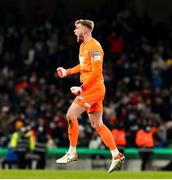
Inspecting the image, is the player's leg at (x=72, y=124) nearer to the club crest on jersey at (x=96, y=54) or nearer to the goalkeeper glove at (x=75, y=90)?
the goalkeeper glove at (x=75, y=90)

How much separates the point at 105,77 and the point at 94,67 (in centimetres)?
1434

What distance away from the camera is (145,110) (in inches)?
1023

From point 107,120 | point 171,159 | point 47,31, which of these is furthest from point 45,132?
point 47,31

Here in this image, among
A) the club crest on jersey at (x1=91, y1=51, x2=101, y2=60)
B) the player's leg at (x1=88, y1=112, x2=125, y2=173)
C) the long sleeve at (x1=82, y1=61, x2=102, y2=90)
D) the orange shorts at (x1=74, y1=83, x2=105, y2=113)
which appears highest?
the club crest on jersey at (x1=91, y1=51, x2=101, y2=60)

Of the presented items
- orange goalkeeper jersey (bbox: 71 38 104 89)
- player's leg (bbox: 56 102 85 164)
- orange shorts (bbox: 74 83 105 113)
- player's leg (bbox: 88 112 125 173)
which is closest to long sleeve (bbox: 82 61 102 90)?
orange goalkeeper jersey (bbox: 71 38 104 89)

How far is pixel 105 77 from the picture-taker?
28.0m

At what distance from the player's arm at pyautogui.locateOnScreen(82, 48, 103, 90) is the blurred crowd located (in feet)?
31.1

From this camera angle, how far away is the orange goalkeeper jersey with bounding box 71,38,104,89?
539 inches

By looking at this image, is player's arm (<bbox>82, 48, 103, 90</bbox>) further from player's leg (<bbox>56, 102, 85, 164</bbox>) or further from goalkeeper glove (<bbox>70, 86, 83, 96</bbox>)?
player's leg (<bbox>56, 102, 85, 164</bbox>)

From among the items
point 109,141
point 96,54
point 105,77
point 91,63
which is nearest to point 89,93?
point 91,63

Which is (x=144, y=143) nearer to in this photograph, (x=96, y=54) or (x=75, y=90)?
(x=96, y=54)

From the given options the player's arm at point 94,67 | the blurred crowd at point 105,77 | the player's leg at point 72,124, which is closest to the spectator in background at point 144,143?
the blurred crowd at point 105,77

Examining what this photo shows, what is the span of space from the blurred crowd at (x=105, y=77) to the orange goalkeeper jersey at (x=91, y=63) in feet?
30.5

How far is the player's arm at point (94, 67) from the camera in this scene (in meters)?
13.7
